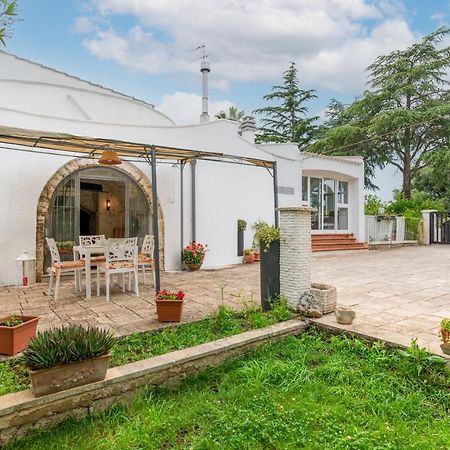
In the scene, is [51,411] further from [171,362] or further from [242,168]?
[242,168]

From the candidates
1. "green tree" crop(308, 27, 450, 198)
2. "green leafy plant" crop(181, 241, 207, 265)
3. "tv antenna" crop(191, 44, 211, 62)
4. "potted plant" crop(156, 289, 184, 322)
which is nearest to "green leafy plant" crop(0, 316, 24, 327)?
"potted plant" crop(156, 289, 184, 322)

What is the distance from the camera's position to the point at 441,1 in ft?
29.2

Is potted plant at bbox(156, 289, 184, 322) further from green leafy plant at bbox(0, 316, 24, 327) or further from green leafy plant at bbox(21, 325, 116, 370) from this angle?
green leafy plant at bbox(0, 316, 24, 327)

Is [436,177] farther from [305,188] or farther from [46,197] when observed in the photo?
[46,197]

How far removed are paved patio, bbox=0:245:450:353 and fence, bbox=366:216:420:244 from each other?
5.15 metres

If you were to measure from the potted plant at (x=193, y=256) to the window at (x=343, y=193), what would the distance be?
23.4ft

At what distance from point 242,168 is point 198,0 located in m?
4.14

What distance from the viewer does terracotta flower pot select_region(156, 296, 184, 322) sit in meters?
3.63

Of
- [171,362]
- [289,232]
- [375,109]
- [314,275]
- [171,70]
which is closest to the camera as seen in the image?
[171,362]

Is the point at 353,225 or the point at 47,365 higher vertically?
the point at 353,225

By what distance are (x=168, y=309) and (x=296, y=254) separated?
164 centimetres

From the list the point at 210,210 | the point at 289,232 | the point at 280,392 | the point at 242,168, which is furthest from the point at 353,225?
the point at 280,392

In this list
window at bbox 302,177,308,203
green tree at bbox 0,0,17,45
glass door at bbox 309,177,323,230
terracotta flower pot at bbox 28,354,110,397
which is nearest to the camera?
green tree at bbox 0,0,17,45

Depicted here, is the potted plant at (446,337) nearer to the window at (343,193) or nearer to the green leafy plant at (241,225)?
the green leafy plant at (241,225)
